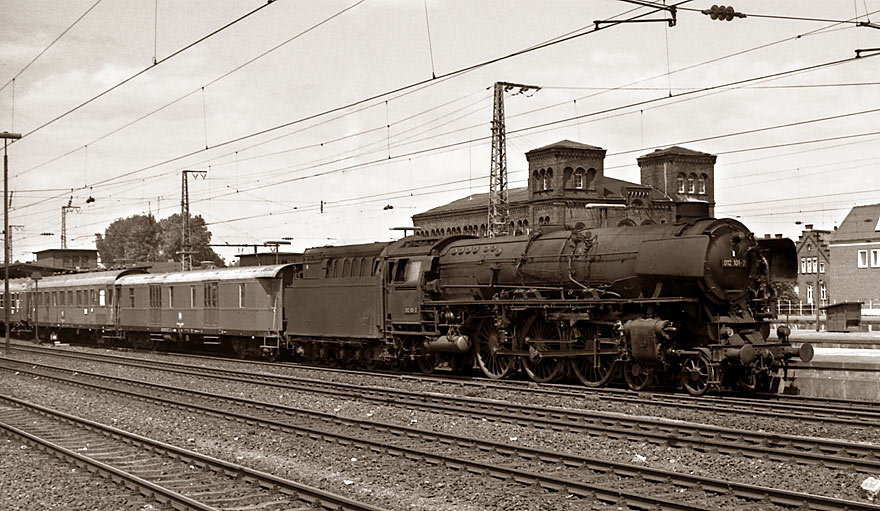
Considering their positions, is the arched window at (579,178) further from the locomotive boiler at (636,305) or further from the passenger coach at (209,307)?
the locomotive boiler at (636,305)

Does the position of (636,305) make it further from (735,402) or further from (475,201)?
(475,201)

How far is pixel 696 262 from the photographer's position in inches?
668

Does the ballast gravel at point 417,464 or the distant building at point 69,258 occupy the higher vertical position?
the distant building at point 69,258

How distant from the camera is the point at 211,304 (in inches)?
1307

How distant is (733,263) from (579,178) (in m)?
63.0

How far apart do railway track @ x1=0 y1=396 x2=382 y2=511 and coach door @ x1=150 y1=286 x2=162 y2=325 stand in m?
21.3

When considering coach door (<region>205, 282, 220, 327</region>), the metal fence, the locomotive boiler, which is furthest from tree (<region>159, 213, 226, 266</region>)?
the locomotive boiler

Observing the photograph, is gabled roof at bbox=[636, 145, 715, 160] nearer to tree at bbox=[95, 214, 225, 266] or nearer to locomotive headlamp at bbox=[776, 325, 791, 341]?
tree at bbox=[95, 214, 225, 266]

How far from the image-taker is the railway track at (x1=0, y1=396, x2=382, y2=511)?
9.55m

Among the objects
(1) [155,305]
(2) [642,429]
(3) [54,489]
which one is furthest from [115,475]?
(1) [155,305]

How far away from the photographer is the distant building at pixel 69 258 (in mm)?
76938

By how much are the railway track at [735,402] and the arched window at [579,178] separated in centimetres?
5985

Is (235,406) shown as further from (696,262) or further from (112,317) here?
(112,317)

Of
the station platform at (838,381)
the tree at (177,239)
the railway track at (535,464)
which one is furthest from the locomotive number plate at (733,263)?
the tree at (177,239)
